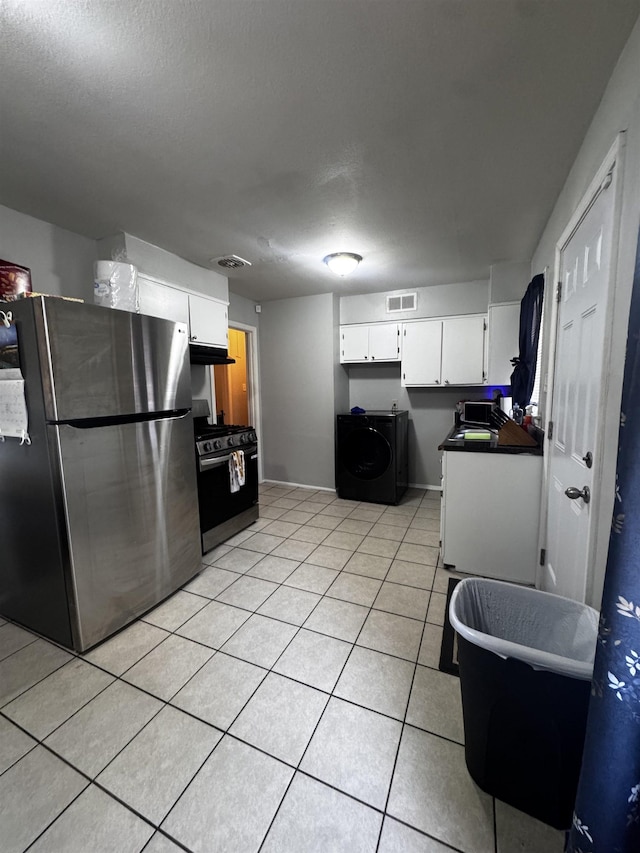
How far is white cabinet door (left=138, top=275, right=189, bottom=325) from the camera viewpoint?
8.69 ft

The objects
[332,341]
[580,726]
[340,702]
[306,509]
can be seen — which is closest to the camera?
[580,726]

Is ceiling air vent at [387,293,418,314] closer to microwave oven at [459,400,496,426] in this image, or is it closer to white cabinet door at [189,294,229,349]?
microwave oven at [459,400,496,426]

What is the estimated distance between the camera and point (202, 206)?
7.07ft

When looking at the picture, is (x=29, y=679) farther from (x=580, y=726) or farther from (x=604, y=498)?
(x=604, y=498)

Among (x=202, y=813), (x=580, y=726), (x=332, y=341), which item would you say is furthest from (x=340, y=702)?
(x=332, y=341)

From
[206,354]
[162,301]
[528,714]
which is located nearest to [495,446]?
[528,714]

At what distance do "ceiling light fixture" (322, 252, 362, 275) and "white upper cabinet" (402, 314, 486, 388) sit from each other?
1261 millimetres

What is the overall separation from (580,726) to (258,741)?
105cm

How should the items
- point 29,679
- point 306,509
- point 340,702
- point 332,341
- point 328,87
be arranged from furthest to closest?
point 332,341 < point 306,509 < point 29,679 < point 340,702 < point 328,87

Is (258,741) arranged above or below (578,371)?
below

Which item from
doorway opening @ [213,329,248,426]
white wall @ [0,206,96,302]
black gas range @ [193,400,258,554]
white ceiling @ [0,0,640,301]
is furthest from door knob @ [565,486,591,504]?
doorway opening @ [213,329,248,426]

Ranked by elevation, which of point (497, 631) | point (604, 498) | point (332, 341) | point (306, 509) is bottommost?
point (306, 509)

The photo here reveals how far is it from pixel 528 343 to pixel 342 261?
1622mm

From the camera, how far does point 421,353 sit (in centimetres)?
393
